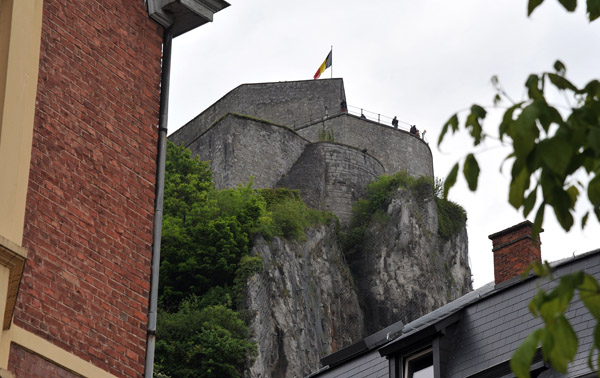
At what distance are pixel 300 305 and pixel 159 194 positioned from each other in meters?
38.4

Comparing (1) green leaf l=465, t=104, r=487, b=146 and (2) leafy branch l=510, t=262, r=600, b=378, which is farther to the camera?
(1) green leaf l=465, t=104, r=487, b=146

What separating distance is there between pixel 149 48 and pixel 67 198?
75.5 inches

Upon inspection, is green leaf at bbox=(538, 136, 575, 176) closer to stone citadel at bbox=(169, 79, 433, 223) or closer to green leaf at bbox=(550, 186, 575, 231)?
green leaf at bbox=(550, 186, 575, 231)

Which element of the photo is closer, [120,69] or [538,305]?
[538,305]

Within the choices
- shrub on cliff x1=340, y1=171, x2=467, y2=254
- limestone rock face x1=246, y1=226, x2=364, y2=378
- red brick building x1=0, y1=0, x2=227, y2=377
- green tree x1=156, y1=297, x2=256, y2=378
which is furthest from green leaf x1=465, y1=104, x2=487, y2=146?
shrub on cliff x1=340, y1=171, x2=467, y2=254

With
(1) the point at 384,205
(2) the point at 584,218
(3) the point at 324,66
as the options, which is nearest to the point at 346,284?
(1) the point at 384,205

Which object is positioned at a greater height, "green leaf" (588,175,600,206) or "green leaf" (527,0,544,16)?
"green leaf" (527,0,544,16)

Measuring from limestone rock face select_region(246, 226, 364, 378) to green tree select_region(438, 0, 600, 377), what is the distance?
37591mm

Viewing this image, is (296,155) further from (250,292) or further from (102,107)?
(102,107)

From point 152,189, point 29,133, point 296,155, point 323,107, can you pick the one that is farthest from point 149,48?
point 323,107

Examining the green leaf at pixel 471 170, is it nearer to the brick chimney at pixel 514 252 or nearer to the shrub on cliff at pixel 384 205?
the brick chimney at pixel 514 252

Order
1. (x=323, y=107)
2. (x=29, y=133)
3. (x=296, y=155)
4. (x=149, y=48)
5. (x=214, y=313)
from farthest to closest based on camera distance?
(x=323, y=107), (x=296, y=155), (x=214, y=313), (x=149, y=48), (x=29, y=133)

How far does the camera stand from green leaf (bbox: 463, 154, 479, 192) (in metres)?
4.11

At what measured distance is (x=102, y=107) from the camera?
27.9ft
